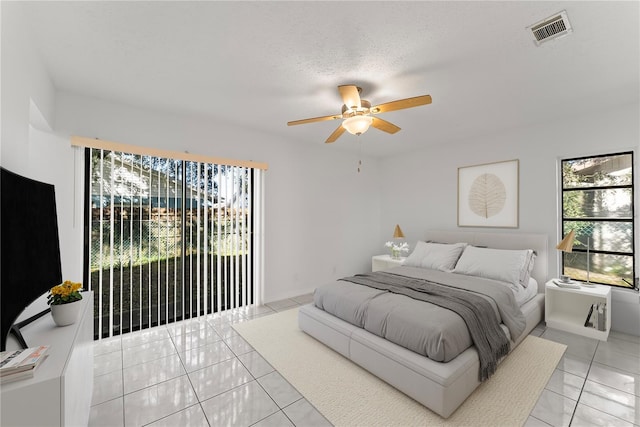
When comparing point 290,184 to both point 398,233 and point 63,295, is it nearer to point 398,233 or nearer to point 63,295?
point 398,233

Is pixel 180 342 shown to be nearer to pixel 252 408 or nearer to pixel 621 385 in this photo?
pixel 252 408

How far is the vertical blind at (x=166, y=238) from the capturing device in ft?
9.48

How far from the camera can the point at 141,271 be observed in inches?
122

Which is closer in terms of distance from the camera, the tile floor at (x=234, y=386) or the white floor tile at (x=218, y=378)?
the tile floor at (x=234, y=386)

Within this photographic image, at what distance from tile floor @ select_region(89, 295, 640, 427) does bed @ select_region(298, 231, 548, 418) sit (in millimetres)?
446

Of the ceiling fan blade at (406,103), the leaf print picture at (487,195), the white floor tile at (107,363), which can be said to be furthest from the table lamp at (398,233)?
the white floor tile at (107,363)

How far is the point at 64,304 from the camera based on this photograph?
155cm

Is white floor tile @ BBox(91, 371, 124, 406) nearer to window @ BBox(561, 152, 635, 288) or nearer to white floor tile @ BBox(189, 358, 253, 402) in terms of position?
white floor tile @ BBox(189, 358, 253, 402)


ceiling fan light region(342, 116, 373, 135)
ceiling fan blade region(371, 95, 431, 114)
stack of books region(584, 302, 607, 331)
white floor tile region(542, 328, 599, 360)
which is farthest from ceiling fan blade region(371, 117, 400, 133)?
stack of books region(584, 302, 607, 331)

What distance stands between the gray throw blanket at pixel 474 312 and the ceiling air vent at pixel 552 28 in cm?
205

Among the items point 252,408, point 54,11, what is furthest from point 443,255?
point 54,11

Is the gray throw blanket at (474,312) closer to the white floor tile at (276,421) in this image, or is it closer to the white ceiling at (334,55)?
the white floor tile at (276,421)

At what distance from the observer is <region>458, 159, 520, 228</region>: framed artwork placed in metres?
3.86

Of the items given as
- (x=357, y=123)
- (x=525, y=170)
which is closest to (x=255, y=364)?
(x=357, y=123)
